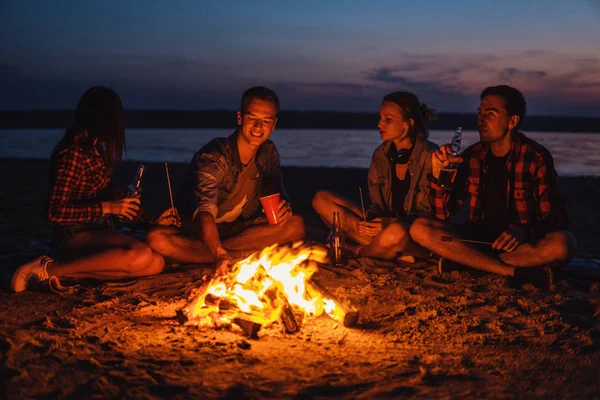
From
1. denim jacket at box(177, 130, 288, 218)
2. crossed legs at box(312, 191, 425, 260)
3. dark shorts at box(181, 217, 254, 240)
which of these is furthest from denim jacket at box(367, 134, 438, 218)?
dark shorts at box(181, 217, 254, 240)

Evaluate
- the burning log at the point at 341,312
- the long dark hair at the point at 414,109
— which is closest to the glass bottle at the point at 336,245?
the long dark hair at the point at 414,109

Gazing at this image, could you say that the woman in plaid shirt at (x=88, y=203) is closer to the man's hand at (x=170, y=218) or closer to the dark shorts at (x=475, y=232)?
the man's hand at (x=170, y=218)

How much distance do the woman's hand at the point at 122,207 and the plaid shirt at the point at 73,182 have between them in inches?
2.2

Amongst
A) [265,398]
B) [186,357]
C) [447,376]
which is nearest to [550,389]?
Result: [447,376]

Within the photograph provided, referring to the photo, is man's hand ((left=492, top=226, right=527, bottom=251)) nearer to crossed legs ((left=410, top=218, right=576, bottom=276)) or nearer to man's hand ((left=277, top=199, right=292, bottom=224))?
crossed legs ((left=410, top=218, right=576, bottom=276))

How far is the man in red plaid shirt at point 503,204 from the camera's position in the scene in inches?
195

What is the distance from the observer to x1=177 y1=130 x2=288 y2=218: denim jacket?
5074 millimetres

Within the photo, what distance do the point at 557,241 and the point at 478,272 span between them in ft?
2.48

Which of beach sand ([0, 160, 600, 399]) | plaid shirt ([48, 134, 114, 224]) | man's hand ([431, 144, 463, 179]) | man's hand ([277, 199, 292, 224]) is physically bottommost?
beach sand ([0, 160, 600, 399])

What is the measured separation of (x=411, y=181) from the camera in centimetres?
575

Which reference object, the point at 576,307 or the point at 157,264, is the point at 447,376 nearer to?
the point at 576,307

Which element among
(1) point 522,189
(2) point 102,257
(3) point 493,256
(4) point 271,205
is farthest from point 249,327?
(1) point 522,189

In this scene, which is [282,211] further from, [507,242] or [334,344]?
[507,242]

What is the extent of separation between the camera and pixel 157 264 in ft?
16.8
